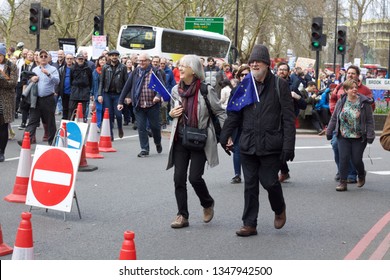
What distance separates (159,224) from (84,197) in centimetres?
196

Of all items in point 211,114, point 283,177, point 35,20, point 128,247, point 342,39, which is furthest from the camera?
point 342,39

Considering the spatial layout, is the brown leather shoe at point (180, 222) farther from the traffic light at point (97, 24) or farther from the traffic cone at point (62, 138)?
the traffic light at point (97, 24)

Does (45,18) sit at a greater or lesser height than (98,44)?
greater

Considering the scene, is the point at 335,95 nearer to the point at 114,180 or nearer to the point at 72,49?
the point at 114,180

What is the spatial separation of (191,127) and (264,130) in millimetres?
875

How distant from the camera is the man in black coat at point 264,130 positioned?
773 centimetres

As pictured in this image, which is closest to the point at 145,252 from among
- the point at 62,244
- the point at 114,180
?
the point at 62,244

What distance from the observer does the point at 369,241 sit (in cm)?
806

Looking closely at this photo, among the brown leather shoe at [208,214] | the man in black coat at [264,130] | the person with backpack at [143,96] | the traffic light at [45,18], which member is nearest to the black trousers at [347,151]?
the brown leather shoe at [208,214]

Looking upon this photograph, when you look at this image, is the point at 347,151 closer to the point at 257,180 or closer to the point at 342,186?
the point at 342,186

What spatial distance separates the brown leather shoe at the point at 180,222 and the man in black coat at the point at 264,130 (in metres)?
0.68

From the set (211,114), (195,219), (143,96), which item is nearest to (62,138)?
(195,219)

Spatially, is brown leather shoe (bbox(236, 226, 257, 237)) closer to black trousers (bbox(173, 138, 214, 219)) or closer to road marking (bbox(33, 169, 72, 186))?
black trousers (bbox(173, 138, 214, 219))

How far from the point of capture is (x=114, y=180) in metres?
11.8
